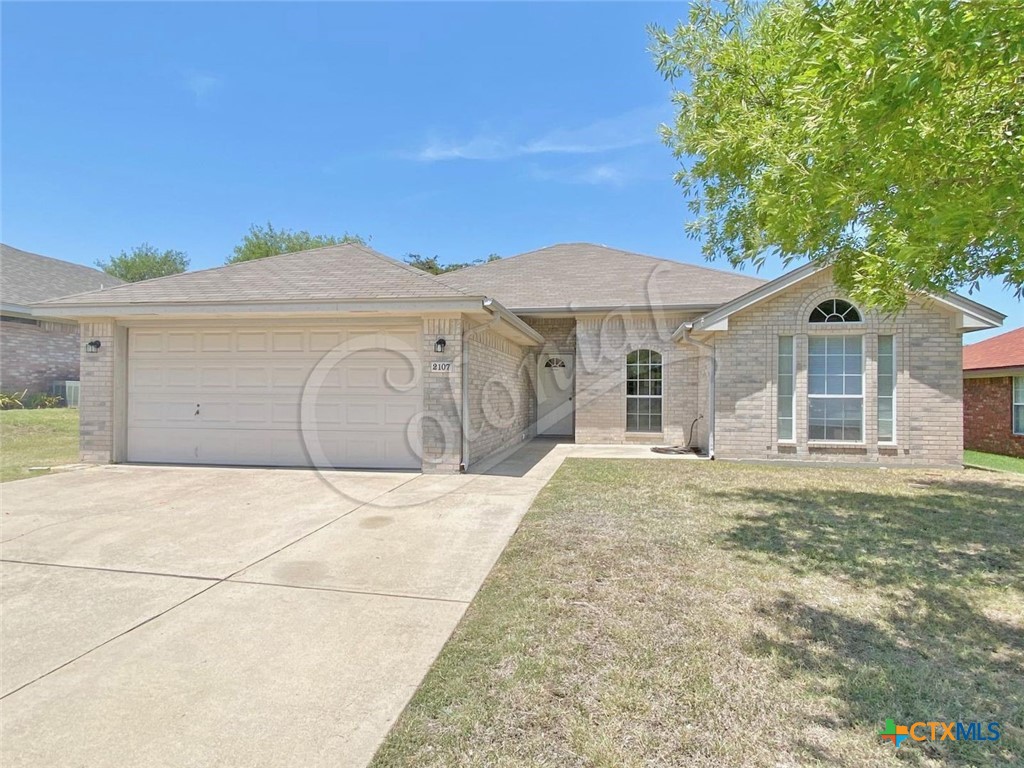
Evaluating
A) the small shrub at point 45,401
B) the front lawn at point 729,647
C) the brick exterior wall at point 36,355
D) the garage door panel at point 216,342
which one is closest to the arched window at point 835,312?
the front lawn at point 729,647

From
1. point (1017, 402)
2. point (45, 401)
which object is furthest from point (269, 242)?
point (1017, 402)

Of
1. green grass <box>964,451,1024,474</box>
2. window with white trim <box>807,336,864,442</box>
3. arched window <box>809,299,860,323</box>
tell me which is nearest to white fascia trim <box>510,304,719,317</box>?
arched window <box>809,299,860,323</box>

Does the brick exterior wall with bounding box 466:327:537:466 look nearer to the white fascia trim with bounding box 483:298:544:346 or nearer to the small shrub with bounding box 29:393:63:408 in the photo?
the white fascia trim with bounding box 483:298:544:346

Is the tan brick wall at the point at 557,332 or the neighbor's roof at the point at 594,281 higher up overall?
the neighbor's roof at the point at 594,281

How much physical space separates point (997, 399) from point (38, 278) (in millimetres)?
33937

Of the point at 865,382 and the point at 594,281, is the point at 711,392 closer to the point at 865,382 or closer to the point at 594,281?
the point at 865,382

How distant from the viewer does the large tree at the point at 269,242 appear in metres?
39.6

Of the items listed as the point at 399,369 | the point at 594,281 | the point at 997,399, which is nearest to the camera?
the point at 399,369

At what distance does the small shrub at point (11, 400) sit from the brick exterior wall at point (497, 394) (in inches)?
671

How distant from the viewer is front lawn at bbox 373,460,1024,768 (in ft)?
6.98

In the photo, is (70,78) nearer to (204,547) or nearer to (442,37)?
(442,37)

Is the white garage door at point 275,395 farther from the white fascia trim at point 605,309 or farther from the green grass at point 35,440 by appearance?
the white fascia trim at point 605,309

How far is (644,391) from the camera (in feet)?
43.0

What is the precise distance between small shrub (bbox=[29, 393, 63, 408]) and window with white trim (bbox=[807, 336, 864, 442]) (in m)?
24.3
